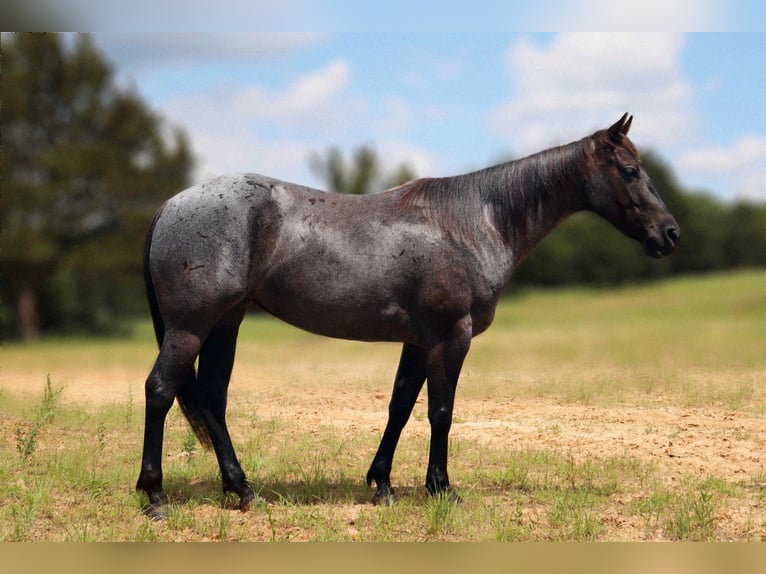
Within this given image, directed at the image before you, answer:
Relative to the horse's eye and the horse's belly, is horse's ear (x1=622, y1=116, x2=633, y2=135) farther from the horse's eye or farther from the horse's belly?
the horse's belly

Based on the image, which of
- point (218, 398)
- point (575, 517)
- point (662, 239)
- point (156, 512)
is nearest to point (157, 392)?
point (218, 398)

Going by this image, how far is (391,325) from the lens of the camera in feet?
19.4

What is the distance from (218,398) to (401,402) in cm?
146

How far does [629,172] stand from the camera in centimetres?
610

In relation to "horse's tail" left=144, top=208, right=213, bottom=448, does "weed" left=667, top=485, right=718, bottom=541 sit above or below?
below

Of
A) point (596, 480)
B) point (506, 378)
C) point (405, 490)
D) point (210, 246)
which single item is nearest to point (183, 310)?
point (210, 246)

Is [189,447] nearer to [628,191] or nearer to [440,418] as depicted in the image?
[440,418]

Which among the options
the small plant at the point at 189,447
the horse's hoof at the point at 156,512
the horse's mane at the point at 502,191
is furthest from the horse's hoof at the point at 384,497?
the horse's mane at the point at 502,191

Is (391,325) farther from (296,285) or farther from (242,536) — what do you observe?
(242,536)

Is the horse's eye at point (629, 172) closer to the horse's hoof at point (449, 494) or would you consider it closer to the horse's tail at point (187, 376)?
the horse's hoof at point (449, 494)

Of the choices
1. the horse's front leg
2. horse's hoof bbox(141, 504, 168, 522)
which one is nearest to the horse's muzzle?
the horse's front leg

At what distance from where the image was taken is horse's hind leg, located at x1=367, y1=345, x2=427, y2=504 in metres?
6.20

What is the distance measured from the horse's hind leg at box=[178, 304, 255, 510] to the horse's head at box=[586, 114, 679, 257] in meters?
3.05

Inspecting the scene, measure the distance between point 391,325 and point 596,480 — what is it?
8.88 ft
